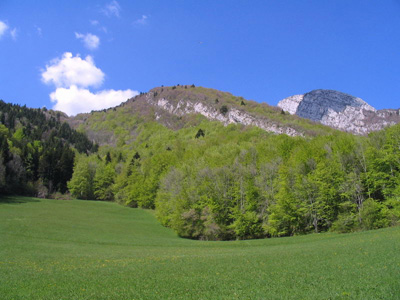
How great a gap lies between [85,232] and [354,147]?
47.8 meters

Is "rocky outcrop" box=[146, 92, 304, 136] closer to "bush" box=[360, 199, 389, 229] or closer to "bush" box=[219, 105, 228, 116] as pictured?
"bush" box=[219, 105, 228, 116]

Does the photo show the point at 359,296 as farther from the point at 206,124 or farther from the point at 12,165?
the point at 206,124

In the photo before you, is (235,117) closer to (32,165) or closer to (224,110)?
(224,110)


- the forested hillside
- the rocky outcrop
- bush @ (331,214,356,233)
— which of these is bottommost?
bush @ (331,214,356,233)

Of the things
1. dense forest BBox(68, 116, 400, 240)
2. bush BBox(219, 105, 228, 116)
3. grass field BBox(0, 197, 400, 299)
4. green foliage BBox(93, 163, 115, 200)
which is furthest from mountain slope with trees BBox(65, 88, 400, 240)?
bush BBox(219, 105, 228, 116)

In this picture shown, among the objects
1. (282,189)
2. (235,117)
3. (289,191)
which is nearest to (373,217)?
(289,191)

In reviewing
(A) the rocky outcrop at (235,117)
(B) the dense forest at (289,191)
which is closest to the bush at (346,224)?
(B) the dense forest at (289,191)

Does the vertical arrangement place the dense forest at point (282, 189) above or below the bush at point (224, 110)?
below

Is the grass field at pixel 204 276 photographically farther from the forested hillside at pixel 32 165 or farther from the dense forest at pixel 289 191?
the forested hillside at pixel 32 165

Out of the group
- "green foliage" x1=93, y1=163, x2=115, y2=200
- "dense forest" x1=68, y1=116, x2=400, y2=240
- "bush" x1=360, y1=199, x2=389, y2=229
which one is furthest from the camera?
"green foliage" x1=93, y1=163, x2=115, y2=200

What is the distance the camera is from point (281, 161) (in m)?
56.2

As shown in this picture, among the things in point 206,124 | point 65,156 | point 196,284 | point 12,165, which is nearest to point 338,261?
point 196,284

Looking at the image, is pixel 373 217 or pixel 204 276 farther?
pixel 373 217

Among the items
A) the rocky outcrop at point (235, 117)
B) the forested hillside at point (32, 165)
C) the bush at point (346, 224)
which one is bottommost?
the bush at point (346, 224)
